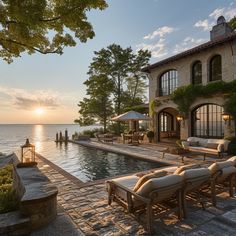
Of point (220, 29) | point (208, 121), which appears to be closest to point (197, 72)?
point (208, 121)

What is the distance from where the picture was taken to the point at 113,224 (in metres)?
3.97

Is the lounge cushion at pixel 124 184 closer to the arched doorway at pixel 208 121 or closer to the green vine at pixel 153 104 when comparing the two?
the arched doorway at pixel 208 121

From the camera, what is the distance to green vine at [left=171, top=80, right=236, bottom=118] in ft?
42.1

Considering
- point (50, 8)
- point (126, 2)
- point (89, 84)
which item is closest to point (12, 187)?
point (50, 8)

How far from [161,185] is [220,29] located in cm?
1840

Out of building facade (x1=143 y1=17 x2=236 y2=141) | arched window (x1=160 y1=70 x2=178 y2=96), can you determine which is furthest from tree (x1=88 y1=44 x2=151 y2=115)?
arched window (x1=160 y1=70 x2=178 y2=96)

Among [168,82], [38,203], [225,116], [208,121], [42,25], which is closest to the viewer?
[38,203]

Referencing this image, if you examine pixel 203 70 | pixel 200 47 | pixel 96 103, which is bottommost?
pixel 96 103

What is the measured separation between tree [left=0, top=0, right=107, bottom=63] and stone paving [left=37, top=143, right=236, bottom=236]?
5.44 m

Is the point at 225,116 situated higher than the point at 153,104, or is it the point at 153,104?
the point at 153,104

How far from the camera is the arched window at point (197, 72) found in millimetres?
15765

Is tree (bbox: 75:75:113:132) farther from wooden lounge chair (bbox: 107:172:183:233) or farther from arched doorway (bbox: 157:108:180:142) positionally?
wooden lounge chair (bbox: 107:172:183:233)

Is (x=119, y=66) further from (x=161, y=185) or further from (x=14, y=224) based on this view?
(x=14, y=224)

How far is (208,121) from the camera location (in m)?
15.0
